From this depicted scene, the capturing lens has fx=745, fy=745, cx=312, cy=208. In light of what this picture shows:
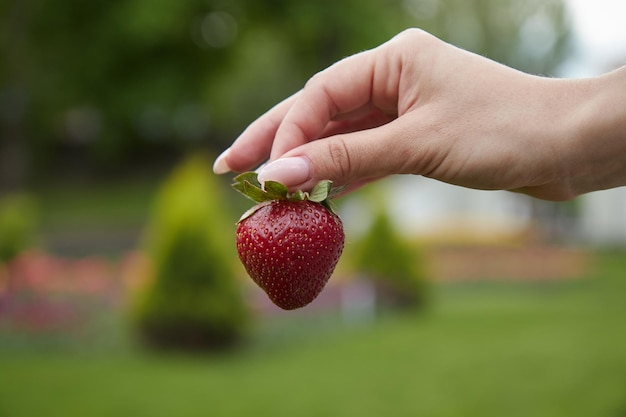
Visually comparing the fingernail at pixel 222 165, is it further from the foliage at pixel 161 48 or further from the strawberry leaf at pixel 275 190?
the foliage at pixel 161 48

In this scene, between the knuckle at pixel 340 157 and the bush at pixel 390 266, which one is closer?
the knuckle at pixel 340 157

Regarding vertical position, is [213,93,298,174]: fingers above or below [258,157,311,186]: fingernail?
above

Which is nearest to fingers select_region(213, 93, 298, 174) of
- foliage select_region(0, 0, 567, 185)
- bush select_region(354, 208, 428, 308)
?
bush select_region(354, 208, 428, 308)

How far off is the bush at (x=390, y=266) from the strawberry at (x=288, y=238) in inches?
297

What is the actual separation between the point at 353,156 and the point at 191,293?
5.29 m

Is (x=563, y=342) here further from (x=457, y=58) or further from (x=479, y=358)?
(x=457, y=58)

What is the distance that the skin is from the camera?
1499 mm

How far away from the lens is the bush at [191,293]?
21.5 ft

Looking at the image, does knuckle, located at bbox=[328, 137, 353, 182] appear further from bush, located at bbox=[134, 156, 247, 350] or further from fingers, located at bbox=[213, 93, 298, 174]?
bush, located at bbox=[134, 156, 247, 350]

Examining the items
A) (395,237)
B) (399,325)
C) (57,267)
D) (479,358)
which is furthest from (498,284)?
(57,267)

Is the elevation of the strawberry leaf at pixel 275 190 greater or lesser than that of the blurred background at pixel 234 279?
lesser

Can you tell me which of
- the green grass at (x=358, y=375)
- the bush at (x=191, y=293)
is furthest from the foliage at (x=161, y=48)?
the bush at (x=191, y=293)

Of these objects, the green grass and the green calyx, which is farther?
the green grass

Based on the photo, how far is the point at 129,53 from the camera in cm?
2134
